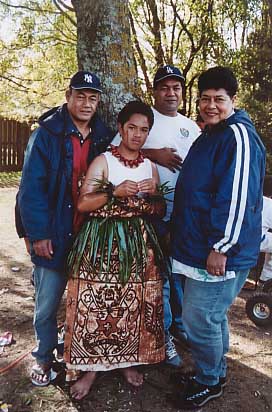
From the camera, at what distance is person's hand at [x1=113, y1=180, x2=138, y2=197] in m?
2.90

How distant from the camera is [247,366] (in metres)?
3.62

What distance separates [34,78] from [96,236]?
A: 10311 millimetres

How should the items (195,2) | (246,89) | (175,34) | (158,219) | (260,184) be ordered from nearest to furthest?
1. (260,184)
2. (158,219)
3. (246,89)
4. (195,2)
5. (175,34)

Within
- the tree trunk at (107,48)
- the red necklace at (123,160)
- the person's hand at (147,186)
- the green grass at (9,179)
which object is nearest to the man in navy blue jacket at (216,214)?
the person's hand at (147,186)

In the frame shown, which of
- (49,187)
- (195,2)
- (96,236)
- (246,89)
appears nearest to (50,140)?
(49,187)

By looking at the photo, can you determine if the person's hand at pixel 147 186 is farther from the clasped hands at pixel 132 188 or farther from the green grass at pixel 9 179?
the green grass at pixel 9 179

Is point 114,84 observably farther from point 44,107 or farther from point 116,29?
point 44,107

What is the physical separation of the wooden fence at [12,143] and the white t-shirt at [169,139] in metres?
13.6

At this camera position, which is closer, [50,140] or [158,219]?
[50,140]

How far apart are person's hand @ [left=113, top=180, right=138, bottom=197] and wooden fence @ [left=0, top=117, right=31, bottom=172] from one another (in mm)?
14007

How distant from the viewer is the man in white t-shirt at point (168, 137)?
11.0 feet

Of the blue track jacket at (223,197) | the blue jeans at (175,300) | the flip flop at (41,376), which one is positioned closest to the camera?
the blue track jacket at (223,197)

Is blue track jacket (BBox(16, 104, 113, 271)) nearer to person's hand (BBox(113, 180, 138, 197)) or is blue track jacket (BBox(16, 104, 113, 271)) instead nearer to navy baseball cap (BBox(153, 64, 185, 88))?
person's hand (BBox(113, 180, 138, 197))

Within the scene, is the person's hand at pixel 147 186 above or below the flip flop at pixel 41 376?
above
